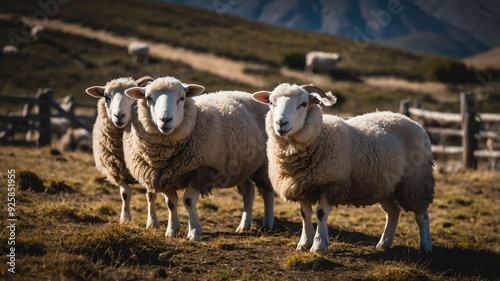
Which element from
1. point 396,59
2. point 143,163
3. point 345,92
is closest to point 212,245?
point 143,163

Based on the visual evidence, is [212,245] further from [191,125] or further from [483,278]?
[483,278]

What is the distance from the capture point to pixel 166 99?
6285 millimetres

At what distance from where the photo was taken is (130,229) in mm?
5766

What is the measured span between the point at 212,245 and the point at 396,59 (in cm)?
4616

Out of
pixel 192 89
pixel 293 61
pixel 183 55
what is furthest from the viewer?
pixel 183 55

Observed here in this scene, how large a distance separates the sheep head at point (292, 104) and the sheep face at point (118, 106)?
7.06 ft

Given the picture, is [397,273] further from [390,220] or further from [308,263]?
[390,220]

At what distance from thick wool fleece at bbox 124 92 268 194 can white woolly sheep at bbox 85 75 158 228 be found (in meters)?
0.43

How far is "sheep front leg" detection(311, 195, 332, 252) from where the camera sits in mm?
5978

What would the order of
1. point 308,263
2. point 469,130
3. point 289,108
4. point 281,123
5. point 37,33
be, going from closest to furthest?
point 308,263, point 281,123, point 289,108, point 469,130, point 37,33

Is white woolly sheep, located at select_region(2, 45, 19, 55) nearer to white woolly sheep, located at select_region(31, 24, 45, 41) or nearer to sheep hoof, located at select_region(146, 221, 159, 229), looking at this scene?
white woolly sheep, located at select_region(31, 24, 45, 41)

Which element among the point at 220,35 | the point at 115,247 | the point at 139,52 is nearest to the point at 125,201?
the point at 115,247

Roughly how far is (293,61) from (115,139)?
35.2 metres

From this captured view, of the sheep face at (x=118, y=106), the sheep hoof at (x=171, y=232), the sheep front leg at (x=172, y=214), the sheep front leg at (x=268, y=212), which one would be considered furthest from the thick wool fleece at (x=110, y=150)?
the sheep front leg at (x=268, y=212)
